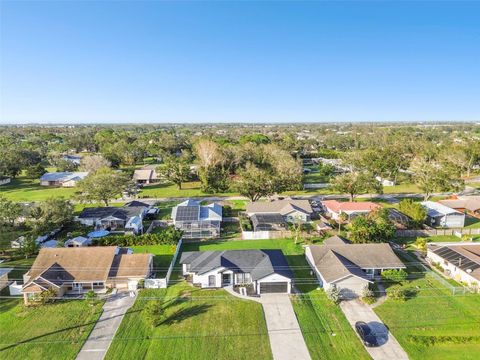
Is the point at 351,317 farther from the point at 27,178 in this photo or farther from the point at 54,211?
the point at 27,178

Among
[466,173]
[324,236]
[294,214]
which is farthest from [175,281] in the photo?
[466,173]

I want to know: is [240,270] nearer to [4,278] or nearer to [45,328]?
[45,328]

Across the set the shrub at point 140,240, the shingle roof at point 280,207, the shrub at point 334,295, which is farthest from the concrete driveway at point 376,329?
the shingle roof at point 280,207

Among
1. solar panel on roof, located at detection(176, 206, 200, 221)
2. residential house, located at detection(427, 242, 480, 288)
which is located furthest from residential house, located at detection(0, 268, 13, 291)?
residential house, located at detection(427, 242, 480, 288)

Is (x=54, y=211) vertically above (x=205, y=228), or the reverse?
(x=54, y=211)

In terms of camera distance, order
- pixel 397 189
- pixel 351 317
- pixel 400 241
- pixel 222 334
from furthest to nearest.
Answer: pixel 397 189 < pixel 400 241 < pixel 351 317 < pixel 222 334

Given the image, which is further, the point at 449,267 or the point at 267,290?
the point at 449,267

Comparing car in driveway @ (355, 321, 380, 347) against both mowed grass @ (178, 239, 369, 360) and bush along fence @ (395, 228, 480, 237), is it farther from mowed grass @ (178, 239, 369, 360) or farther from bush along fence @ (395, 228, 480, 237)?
bush along fence @ (395, 228, 480, 237)
